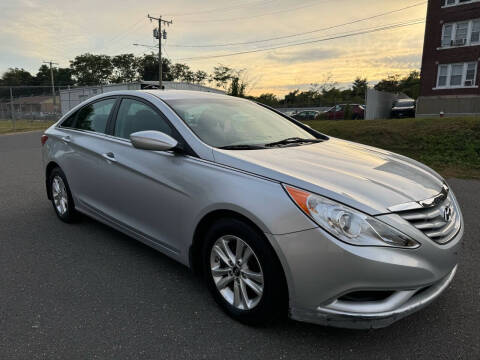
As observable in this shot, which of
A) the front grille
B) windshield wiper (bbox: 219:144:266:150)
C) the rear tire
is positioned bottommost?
the rear tire

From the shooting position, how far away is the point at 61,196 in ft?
15.5

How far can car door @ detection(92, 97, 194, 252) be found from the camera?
2.99m

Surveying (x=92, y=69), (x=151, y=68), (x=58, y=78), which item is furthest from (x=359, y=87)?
(x=58, y=78)

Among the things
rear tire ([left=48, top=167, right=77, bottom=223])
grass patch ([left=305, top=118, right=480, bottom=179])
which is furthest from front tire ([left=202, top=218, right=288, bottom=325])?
grass patch ([left=305, top=118, right=480, bottom=179])

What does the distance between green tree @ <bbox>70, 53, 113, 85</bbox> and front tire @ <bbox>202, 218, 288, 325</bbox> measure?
8387 cm

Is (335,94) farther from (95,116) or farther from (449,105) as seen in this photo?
(95,116)

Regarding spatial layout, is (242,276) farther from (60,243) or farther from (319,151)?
(60,243)

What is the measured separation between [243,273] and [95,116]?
273 centimetres

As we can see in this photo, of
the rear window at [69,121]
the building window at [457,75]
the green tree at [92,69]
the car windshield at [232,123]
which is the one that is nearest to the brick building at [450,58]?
the building window at [457,75]

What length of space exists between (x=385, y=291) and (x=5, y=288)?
9.59 feet

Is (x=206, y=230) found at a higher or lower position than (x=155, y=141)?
lower

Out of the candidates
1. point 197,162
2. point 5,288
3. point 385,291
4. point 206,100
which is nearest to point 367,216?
point 385,291

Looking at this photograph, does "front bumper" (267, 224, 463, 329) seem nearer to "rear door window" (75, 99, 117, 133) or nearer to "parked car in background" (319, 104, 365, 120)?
"rear door window" (75, 99, 117, 133)

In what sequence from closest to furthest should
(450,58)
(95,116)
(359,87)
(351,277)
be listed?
(351,277) → (95,116) → (450,58) → (359,87)
